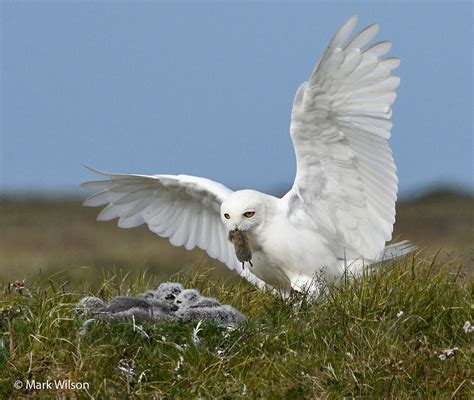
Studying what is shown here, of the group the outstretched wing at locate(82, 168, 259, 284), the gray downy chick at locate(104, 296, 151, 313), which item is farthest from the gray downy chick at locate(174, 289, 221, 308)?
the outstretched wing at locate(82, 168, 259, 284)

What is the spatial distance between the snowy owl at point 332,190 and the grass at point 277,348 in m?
0.94

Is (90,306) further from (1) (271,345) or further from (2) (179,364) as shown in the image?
(1) (271,345)

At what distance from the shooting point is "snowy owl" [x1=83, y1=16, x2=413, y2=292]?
29.7 ft

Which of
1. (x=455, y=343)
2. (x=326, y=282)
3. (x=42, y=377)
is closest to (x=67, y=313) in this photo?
(x=42, y=377)

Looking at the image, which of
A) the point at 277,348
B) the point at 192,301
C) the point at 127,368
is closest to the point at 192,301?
the point at 192,301

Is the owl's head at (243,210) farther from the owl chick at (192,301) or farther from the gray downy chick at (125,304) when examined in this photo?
the gray downy chick at (125,304)

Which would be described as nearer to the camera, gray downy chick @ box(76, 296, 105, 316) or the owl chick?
gray downy chick @ box(76, 296, 105, 316)

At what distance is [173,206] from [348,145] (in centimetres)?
198

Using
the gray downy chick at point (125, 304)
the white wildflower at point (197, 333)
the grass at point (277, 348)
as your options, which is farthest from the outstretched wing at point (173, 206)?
the white wildflower at point (197, 333)

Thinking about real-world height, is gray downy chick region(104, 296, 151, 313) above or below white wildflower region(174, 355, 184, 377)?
above

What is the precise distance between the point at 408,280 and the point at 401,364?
4.08 ft

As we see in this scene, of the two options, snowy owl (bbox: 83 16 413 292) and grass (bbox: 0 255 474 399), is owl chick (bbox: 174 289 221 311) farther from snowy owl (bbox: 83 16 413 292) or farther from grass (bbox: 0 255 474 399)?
snowy owl (bbox: 83 16 413 292)

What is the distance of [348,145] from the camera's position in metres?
9.33

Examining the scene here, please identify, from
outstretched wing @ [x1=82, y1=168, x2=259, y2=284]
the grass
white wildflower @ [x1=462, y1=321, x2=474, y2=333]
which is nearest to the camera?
the grass
